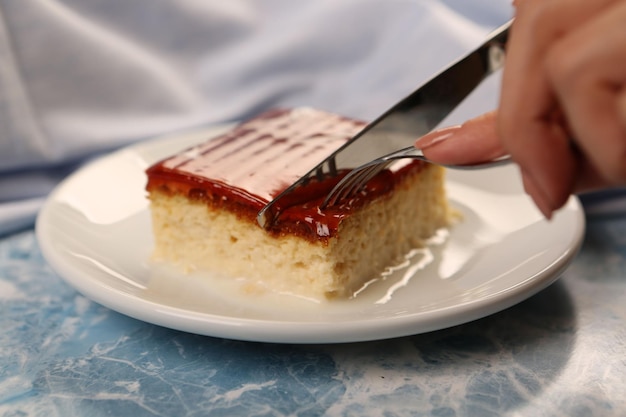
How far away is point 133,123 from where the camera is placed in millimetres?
2762

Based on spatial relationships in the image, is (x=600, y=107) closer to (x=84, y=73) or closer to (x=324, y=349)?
(x=324, y=349)

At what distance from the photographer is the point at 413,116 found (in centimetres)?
184

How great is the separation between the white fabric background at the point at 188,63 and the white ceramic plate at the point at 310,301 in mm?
331

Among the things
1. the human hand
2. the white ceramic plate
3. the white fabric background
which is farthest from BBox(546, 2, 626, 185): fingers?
the white fabric background

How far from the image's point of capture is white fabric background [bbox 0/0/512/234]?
2.49 meters

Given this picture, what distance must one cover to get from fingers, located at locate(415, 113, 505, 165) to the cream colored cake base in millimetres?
363

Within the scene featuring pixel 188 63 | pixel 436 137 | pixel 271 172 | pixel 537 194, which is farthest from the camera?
pixel 188 63

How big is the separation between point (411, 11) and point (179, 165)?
4.15 ft

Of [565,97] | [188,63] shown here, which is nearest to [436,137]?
[565,97]

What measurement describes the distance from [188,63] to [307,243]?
145cm

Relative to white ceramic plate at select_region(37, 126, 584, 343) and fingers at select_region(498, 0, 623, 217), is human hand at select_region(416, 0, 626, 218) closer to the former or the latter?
fingers at select_region(498, 0, 623, 217)

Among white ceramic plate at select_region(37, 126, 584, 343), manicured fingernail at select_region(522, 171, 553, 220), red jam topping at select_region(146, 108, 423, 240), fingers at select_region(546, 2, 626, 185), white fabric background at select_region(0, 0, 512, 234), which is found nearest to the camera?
fingers at select_region(546, 2, 626, 185)

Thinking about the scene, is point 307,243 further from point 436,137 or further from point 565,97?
point 565,97

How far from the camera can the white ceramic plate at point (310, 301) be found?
146cm
